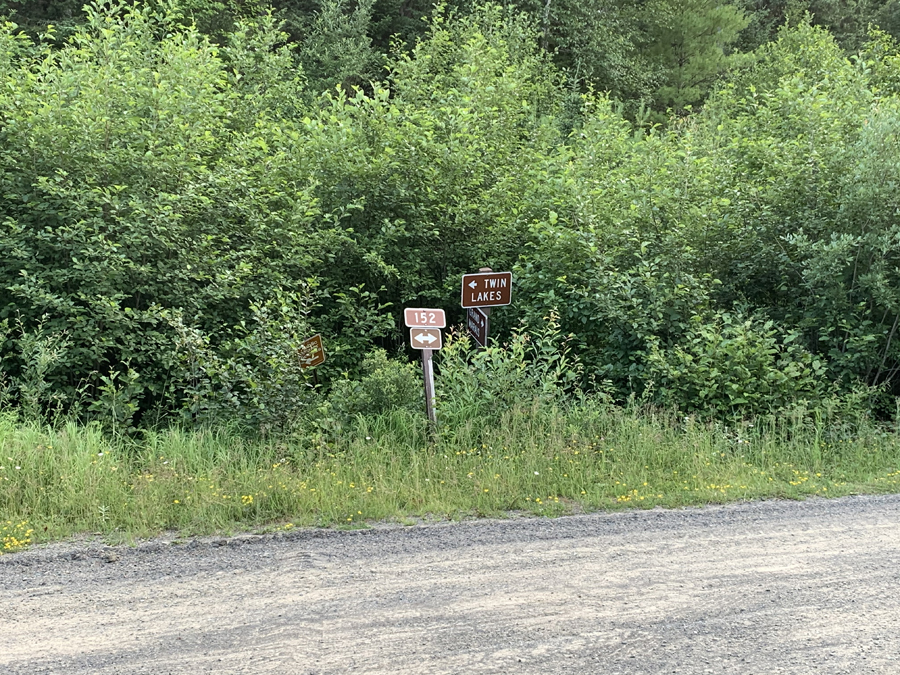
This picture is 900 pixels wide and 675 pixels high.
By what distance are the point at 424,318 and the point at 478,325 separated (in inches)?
52.8

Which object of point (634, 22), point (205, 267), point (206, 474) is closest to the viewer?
point (206, 474)

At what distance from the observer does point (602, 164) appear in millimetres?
12711

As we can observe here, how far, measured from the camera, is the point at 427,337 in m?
6.74

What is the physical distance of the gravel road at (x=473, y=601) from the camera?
311 cm

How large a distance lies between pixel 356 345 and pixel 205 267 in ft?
8.25

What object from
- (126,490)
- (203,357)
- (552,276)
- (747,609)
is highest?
(552,276)

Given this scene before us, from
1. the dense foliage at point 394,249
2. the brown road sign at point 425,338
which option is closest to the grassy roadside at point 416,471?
the dense foliage at point 394,249

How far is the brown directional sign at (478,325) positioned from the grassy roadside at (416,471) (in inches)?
52.9

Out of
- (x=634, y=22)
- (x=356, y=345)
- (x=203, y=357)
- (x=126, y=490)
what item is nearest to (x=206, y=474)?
(x=126, y=490)

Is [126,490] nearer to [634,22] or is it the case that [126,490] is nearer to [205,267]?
[205,267]

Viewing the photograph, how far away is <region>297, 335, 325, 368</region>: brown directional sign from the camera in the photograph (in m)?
6.93

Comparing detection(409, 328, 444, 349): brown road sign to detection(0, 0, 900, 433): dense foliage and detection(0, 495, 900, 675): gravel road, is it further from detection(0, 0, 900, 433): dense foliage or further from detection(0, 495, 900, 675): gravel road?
detection(0, 495, 900, 675): gravel road

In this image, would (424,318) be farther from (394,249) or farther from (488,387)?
(394,249)

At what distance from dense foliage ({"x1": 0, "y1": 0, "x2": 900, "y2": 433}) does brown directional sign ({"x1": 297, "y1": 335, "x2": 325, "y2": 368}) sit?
0.17 meters
